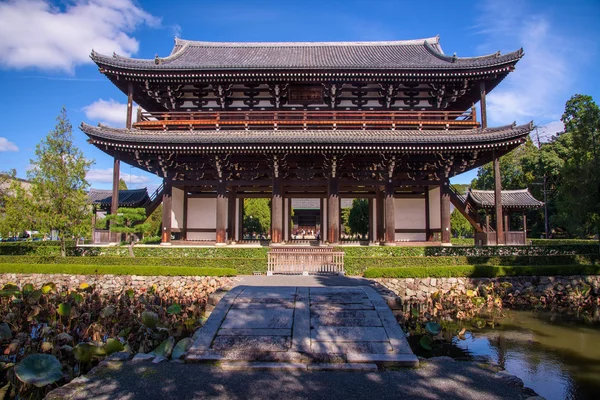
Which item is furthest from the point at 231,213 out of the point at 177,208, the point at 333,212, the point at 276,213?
the point at 333,212

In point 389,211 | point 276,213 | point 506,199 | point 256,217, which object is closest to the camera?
point 276,213

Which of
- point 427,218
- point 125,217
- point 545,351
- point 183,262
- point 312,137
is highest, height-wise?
point 312,137

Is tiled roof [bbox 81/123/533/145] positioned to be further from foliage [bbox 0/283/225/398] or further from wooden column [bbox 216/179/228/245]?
foliage [bbox 0/283/225/398]

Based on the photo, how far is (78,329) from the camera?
10852 mm

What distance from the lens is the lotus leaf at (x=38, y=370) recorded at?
646cm

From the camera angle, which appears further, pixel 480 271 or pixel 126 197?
pixel 126 197

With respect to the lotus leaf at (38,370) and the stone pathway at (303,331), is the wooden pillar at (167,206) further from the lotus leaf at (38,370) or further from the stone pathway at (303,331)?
the lotus leaf at (38,370)

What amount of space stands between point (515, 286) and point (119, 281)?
18094 mm

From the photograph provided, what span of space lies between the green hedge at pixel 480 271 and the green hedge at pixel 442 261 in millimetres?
955

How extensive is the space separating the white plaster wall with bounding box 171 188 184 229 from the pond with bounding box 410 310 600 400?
55.6ft

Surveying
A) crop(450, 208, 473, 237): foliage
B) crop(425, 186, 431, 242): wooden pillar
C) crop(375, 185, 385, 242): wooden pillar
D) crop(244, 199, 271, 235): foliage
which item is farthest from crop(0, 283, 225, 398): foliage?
crop(450, 208, 473, 237): foliage

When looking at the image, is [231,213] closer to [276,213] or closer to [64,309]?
[276,213]

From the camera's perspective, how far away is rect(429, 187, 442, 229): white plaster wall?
23672 millimetres

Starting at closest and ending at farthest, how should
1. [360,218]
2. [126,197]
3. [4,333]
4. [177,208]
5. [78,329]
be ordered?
[4,333], [78,329], [177,208], [126,197], [360,218]
